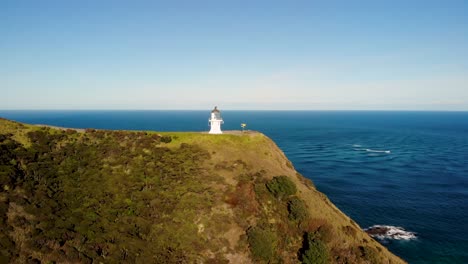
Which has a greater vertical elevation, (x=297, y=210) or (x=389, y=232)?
(x=297, y=210)

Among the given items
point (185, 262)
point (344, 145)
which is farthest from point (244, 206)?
point (344, 145)

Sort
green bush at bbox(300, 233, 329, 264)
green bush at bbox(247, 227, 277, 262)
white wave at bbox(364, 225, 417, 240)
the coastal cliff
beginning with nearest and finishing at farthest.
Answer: the coastal cliff
green bush at bbox(247, 227, 277, 262)
green bush at bbox(300, 233, 329, 264)
white wave at bbox(364, 225, 417, 240)

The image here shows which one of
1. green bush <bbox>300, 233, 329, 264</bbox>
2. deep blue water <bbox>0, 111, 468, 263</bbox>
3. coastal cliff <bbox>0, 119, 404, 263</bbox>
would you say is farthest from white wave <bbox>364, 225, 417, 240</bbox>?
green bush <bbox>300, 233, 329, 264</bbox>

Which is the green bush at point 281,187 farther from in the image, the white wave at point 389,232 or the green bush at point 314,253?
the white wave at point 389,232

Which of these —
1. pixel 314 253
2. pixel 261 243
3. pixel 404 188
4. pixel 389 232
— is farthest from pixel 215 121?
pixel 404 188

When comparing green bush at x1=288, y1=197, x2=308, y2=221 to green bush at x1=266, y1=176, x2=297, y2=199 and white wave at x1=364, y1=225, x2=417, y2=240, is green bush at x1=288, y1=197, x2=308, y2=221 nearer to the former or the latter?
green bush at x1=266, y1=176, x2=297, y2=199

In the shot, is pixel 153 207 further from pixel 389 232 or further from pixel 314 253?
pixel 389 232
